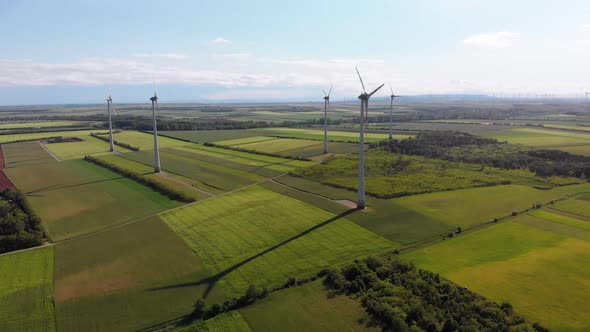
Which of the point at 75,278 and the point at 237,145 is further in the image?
the point at 237,145

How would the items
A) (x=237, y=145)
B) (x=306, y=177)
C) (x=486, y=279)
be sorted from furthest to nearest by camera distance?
(x=237, y=145) → (x=306, y=177) → (x=486, y=279)

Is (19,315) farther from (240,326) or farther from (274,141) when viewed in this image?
(274,141)

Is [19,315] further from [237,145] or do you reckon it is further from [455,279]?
[237,145]

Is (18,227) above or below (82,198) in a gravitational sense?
above

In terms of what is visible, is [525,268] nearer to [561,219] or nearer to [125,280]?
[561,219]

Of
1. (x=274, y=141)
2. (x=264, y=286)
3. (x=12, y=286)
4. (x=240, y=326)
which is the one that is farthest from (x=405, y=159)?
(x=12, y=286)

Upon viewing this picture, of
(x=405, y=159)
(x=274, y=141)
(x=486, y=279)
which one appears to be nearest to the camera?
(x=486, y=279)

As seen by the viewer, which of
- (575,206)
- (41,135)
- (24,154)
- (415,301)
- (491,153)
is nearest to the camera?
(415,301)

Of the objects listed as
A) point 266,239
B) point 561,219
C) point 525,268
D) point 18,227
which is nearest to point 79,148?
point 18,227
